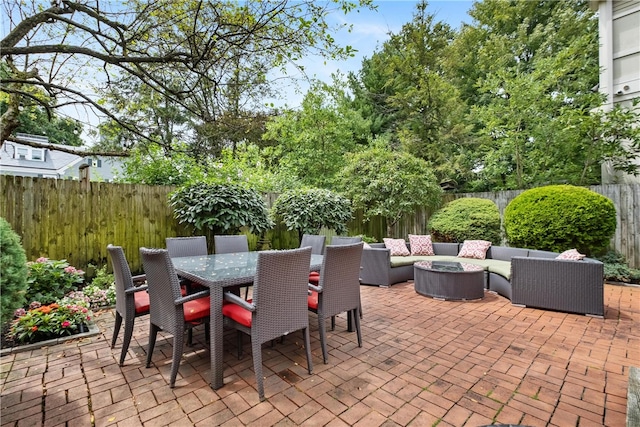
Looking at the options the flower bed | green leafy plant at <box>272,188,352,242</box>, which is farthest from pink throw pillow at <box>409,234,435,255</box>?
the flower bed

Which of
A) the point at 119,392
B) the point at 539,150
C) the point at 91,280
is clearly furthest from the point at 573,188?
the point at 91,280

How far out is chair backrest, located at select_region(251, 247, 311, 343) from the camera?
2.20m

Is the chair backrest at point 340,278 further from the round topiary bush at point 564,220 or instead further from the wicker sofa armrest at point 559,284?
the round topiary bush at point 564,220

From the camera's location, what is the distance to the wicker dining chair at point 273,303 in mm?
2188

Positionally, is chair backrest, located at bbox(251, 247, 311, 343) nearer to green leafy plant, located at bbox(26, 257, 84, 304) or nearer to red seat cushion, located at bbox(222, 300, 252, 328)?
red seat cushion, located at bbox(222, 300, 252, 328)

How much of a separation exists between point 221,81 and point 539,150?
8.59 metres

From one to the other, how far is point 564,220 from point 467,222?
1.86m

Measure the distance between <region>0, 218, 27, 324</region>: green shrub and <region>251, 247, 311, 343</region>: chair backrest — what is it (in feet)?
4.76

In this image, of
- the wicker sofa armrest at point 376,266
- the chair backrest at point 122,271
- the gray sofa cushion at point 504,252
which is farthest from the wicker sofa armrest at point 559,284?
the chair backrest at point 122,271

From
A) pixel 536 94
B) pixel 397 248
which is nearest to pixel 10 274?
pixel 397 248

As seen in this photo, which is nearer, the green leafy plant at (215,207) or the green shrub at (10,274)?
the green shrub at (10,274)

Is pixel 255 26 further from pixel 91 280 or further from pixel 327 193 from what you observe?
pixel 91 280

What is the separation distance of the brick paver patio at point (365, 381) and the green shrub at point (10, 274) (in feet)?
2.39

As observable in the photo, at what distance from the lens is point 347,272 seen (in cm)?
→ 287
